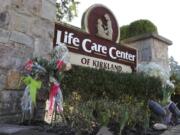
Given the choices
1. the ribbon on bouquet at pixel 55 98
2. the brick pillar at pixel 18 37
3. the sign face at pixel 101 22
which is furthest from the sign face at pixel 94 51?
the ribbon on bouquet at pixel 55 98

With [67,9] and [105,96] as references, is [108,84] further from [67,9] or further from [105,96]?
[67,9]

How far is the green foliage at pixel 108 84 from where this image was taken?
5730mm

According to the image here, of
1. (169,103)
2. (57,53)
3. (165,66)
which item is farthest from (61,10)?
(57,53)

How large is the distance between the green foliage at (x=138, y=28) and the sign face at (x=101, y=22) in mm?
2044

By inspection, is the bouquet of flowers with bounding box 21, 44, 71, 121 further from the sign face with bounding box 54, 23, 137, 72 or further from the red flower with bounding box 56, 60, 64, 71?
the sign face with bounding box 54, 23, 137, 72

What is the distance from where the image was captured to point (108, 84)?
6.43 m

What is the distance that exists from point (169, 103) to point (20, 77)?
3386 mm

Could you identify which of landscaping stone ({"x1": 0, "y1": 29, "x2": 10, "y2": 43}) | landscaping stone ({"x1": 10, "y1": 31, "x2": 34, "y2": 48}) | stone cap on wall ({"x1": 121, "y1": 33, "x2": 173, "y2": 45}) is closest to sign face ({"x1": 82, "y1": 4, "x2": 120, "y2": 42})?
stone cap on wall ({"x1": 121, "y1": 33, "x2": 173, "y2": 45})

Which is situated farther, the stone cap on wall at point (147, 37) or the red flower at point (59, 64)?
the stone cap on wall at point (147, 37)

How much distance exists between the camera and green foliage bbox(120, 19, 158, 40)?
376 inches

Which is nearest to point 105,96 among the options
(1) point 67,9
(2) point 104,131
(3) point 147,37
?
(2) point 104,131

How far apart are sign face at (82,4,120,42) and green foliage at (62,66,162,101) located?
44.4 inches

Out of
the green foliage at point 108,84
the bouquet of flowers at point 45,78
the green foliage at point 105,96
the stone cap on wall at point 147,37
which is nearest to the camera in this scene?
the green foliage at point 105,96

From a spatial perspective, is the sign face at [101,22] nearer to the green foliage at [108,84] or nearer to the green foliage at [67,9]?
the green foliage at [108,84]
